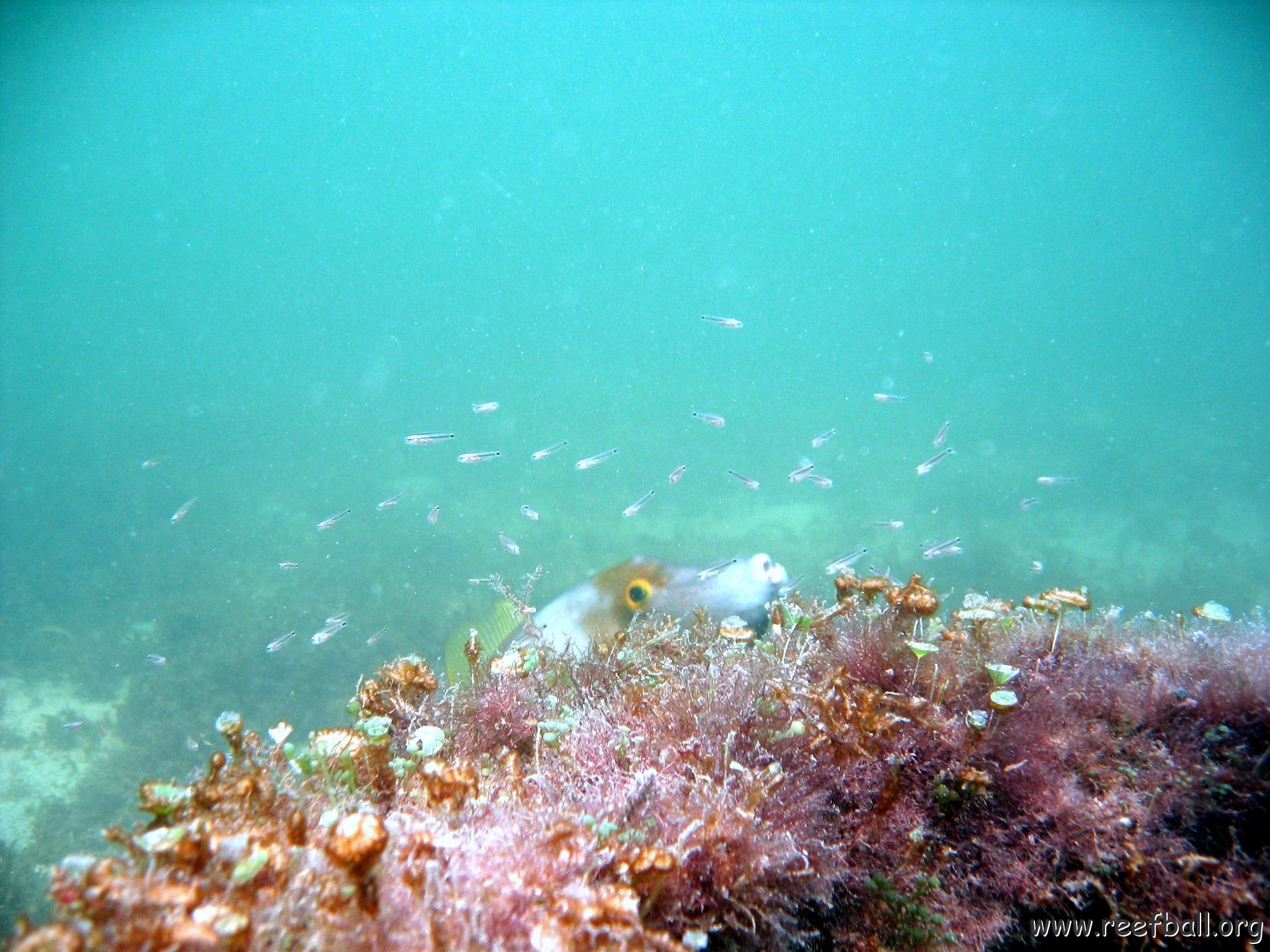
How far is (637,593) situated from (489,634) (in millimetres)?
1070

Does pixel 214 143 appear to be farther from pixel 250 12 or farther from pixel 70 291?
pixel 70 291

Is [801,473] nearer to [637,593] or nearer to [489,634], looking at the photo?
[637,593]

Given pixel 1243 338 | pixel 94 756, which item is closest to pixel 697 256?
pixel 1243 338

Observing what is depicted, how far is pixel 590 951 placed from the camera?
117cm

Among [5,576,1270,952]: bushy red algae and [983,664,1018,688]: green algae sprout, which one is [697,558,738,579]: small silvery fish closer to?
[5,576,1270,952]: bushy red algae

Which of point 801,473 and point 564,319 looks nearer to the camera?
point 801,473

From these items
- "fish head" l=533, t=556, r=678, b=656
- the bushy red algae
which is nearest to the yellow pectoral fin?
"fish head" l=533, t=556, r=678, b=656

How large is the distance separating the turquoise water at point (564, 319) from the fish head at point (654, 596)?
10.0 metres

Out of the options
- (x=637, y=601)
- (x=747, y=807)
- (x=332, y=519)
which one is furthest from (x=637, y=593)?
(x=332, y=519)

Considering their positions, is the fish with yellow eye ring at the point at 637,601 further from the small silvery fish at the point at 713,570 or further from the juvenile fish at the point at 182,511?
the juvenile fish at the point at 182,511

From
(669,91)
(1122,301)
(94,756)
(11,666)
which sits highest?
(669,91)

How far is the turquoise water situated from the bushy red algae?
11.2 m

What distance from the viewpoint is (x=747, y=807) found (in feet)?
5.21

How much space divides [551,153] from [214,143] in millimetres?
97507
